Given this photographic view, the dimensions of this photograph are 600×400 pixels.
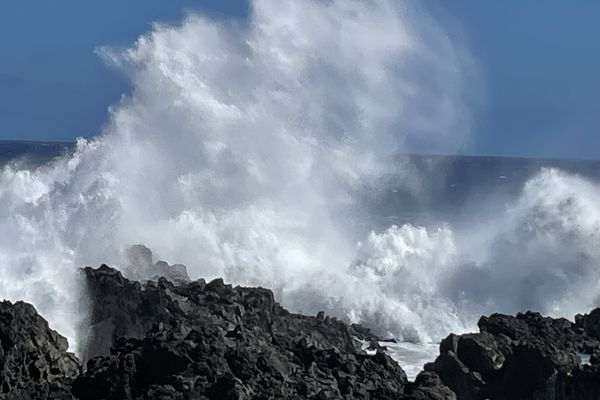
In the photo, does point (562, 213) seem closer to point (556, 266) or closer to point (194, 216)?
point (556, 266)

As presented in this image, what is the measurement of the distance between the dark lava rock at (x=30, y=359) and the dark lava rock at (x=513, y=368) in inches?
288

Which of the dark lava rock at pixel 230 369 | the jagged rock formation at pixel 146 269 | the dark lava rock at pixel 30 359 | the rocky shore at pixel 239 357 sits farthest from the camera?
the jagged rock formation at pixel 146 269

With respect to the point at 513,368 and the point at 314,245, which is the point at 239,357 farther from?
the point at 314,245

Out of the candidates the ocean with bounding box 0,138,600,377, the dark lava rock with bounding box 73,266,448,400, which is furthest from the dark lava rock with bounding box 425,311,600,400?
the ocean with bounding box 0,138,600,377

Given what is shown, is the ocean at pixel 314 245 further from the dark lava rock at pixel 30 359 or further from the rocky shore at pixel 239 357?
the dark lava rock at pixel 30 359

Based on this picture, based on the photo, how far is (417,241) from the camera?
44.7 metres

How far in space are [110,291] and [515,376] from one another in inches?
367

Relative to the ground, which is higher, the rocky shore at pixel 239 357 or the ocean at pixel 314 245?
the ocean at pixel 314 245

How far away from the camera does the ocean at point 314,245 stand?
37781mm

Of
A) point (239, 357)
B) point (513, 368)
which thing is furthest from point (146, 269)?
point (239, 357)

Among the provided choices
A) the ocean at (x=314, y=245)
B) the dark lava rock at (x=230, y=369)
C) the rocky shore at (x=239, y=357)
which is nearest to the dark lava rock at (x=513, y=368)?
the rocky shore at (x=239, y=357)

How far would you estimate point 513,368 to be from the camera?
25391mm

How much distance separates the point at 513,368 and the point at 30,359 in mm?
9163

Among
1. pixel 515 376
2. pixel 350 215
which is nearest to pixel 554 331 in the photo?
pixel 515 376
